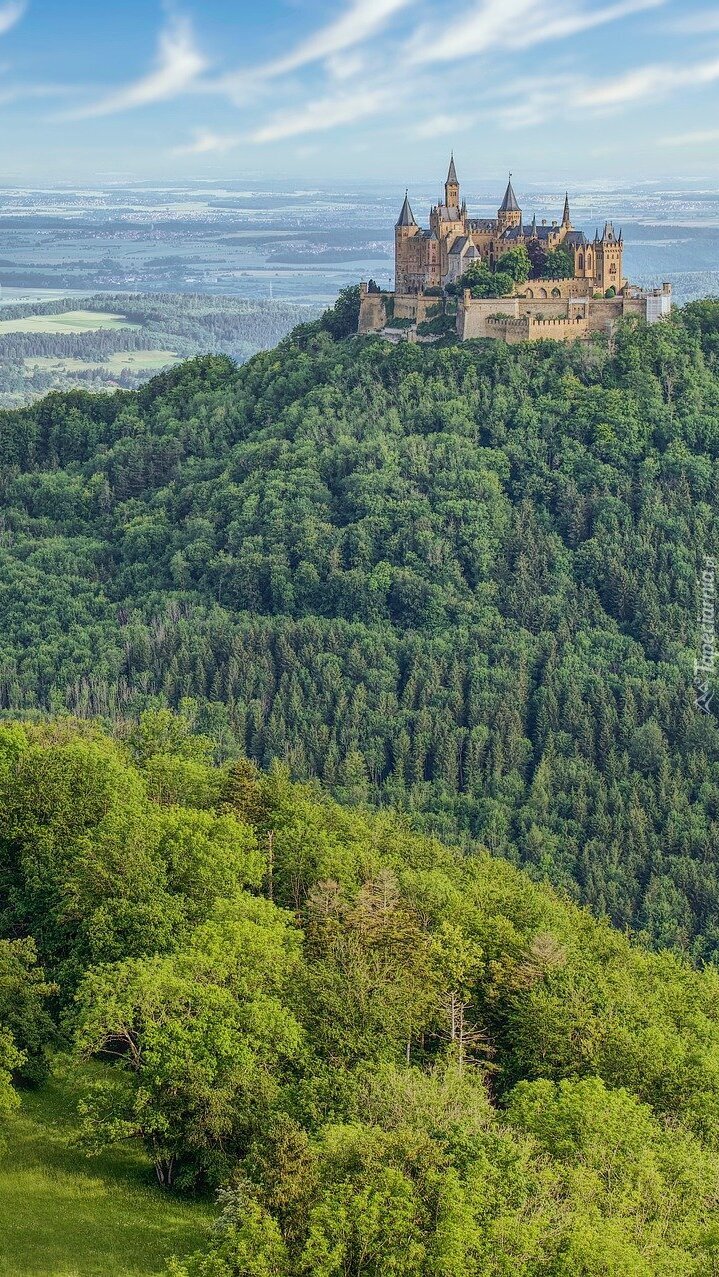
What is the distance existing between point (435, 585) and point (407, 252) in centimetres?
2686

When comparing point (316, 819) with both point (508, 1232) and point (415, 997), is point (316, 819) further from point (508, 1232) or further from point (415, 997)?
point (508, 1232)

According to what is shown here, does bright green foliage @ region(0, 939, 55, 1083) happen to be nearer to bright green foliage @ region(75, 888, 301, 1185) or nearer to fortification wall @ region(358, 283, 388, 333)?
bright green foliage @ region(75, 888, 301, 1185)

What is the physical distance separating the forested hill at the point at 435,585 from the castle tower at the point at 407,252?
4.50 meters

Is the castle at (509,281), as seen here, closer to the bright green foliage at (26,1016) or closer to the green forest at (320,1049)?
the green forest at (320,1049)

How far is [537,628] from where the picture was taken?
10356 centimetres

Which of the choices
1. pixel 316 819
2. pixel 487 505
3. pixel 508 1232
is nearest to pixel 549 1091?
pixel 508 1232

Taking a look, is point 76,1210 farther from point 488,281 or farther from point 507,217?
point 507,217

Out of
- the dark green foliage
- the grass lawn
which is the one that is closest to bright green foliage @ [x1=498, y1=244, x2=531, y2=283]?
the dark green foliage

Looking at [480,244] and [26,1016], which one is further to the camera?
[480,244]

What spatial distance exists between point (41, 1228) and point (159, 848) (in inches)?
499

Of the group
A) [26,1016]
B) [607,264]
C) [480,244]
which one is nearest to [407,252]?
[480,244]

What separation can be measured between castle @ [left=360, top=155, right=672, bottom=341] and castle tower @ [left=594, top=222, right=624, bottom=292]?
2.5 inches

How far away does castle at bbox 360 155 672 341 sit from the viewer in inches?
4476

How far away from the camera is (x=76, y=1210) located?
37531 mm
